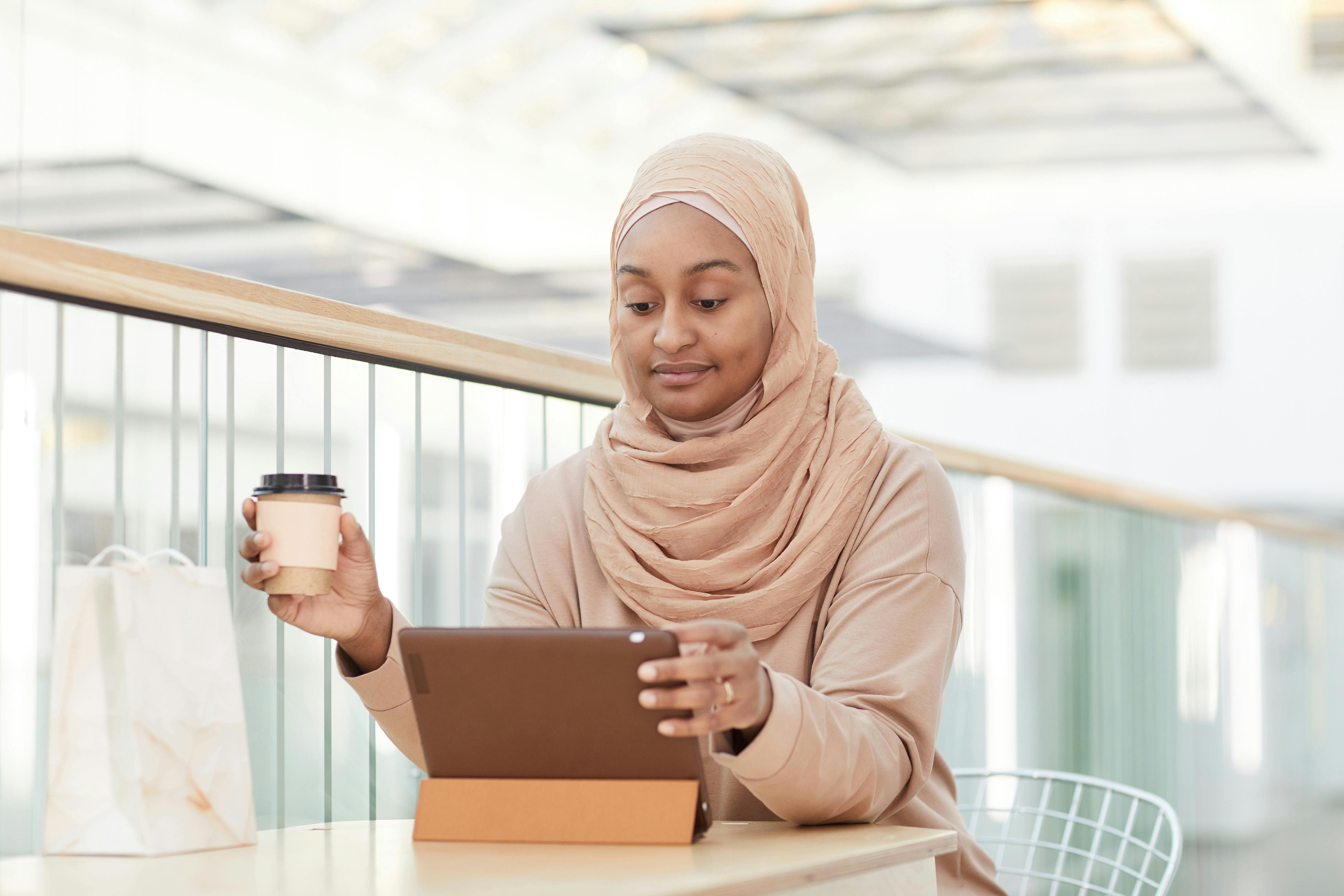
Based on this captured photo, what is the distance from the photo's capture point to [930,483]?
1.53 meters

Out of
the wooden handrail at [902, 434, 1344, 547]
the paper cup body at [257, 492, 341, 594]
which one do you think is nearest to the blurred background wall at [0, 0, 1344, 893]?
the wooden handrail at [902, 434, 1344, 547]

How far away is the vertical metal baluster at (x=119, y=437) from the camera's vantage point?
1.36 meters

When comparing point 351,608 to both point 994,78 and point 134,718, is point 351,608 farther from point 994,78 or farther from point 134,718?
point 994,78

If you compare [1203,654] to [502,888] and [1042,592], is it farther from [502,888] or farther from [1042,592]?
[502,888]

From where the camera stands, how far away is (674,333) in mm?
1525

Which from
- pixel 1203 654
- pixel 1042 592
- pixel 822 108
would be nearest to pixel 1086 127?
pixel 822 108

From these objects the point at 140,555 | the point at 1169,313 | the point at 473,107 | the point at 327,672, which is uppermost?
the point at 473,107

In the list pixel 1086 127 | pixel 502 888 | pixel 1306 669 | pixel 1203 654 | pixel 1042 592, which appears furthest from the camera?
pixel 1086 127

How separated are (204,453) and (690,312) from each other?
515 mm

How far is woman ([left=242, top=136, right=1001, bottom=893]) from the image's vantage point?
4.60 feet

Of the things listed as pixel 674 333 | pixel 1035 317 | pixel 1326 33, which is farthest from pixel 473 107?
pixel 674 333

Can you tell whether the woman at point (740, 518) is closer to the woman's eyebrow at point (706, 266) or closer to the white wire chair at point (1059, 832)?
the woman's eyebrow at point (706, 266)

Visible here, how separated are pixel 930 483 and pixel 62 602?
2.80 feet

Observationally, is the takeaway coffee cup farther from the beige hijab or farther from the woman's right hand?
the beige hijab
